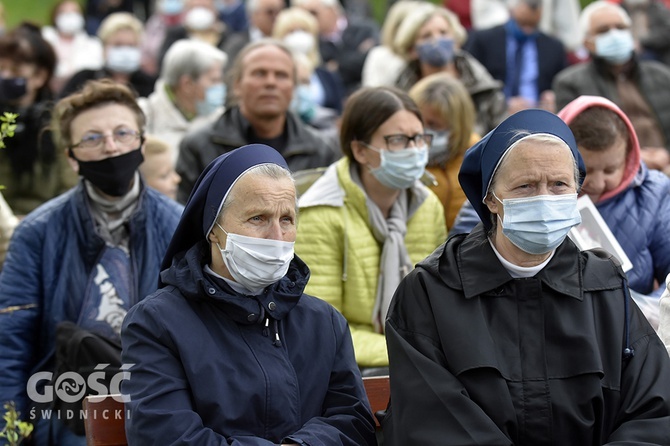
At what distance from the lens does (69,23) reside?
1512 centimetres

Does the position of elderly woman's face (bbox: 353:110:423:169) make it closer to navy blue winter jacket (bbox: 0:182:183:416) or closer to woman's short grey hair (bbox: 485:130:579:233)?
navy blue winter jacket (bbox: 0:182:183:416)

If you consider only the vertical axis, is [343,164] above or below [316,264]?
above

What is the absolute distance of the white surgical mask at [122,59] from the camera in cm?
1171

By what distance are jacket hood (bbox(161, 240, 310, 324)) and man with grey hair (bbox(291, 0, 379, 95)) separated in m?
8.84

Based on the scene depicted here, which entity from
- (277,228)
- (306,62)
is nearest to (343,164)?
(277,228)

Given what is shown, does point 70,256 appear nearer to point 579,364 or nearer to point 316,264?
point 316,264

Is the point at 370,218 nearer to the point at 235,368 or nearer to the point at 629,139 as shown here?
the point at 629,139

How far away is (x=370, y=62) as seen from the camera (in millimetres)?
11484

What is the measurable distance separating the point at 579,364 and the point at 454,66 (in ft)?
18.1

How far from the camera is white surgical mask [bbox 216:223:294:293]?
14.4 ft

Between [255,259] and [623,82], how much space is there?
19.9ft

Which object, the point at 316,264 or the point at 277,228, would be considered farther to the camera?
the point at 316,264

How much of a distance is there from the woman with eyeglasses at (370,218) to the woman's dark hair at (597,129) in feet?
2.91

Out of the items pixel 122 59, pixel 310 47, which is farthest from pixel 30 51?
pixel 310 47
